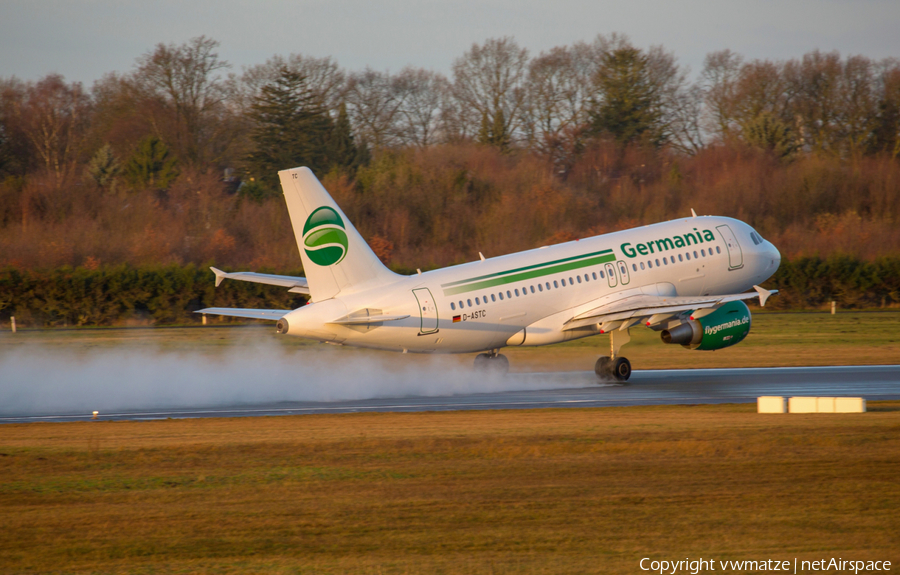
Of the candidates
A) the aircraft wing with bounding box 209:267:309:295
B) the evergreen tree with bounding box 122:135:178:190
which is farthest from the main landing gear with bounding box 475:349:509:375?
the evergreen tree with bounding box 122:135:178:190

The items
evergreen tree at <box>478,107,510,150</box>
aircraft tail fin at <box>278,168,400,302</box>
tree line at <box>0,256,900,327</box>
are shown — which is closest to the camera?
aircraft tail fin at <box>278,168,400,302</box>

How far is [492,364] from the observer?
2947 cm

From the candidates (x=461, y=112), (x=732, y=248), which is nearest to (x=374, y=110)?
(x=461, y=112)

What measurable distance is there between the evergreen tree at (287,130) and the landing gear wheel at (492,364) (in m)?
67.0

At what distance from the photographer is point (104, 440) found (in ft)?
62.2

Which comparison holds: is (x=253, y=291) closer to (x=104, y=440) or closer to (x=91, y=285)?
(x=91, y=285)

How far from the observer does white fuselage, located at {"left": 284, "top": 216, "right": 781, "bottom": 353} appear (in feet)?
84.2

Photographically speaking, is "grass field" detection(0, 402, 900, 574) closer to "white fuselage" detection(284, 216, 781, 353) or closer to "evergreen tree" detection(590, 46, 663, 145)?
"white fuselage" detection(284, 216, 781, 353)

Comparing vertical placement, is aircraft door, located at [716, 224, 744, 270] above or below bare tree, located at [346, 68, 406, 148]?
below

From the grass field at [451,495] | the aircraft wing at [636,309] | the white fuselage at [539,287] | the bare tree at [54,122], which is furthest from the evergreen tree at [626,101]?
the grass field at [451,495]

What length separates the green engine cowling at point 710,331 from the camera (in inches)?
1147

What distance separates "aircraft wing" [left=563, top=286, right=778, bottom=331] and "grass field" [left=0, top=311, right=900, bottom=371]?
158 centimetres

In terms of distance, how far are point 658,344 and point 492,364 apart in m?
5.77

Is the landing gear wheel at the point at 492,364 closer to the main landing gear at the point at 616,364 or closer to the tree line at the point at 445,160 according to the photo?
the main landing gear at the point at 616,364
